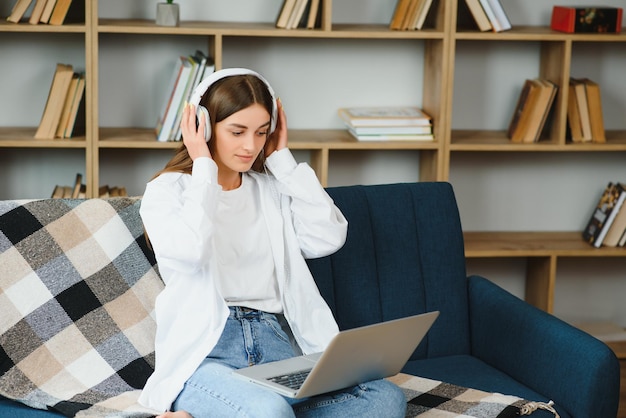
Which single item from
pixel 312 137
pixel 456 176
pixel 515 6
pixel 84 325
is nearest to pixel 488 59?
pixel 515 6

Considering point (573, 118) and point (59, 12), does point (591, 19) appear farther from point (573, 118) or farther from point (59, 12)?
point (59, 12)

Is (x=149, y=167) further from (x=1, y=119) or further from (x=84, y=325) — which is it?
(x=84, y=325)

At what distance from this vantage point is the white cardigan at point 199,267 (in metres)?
2.02

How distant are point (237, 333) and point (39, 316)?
0.48 metres

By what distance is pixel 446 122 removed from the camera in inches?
136

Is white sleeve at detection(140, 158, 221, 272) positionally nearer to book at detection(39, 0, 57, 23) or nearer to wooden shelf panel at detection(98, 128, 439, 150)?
wooden shelf panel at detection(98, 128, 439, 150)

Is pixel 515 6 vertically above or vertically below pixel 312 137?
above

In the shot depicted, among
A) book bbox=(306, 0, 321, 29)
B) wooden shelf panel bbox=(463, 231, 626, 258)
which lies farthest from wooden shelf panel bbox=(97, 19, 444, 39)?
wooden shelf panel bbox=(463, 231, 626, 258)

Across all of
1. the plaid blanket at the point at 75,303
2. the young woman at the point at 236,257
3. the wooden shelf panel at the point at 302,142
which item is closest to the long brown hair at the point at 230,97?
the young woman at the point at 236,257

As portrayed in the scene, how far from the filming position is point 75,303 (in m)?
2.24

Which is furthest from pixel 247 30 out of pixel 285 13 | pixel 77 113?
pixel 77 113

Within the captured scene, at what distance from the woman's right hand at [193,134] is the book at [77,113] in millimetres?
1290

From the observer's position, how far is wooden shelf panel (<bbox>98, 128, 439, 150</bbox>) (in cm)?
333

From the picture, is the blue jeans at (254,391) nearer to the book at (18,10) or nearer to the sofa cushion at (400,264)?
the sofa cushion at (400,264)
